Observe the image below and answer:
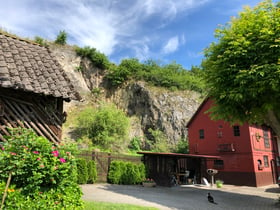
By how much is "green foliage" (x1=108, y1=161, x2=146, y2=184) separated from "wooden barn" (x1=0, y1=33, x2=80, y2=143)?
405 inches

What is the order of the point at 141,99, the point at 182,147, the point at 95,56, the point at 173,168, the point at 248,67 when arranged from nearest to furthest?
the point at 248,67 < the point at 173,168 < the point at 182,147 < the point at 141,99 < the point at 95,56

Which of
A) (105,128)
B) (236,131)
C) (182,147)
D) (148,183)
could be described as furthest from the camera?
(182,147)

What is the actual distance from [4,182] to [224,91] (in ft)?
31.0

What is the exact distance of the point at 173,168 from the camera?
2053 centimetres

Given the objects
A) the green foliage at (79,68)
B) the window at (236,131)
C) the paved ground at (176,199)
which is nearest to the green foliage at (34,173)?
the paved ground at (176,199)

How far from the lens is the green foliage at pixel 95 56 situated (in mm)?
41375

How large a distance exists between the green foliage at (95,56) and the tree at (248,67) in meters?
32.7

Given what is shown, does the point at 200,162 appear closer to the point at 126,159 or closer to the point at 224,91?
the point at 126,159

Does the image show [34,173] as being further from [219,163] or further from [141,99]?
[141,99]

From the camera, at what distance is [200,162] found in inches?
857

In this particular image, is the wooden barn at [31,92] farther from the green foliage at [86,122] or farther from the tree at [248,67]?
the green foliage at [86,122]

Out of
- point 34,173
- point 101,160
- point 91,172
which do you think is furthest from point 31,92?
point 101,160

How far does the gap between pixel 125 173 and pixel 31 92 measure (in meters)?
12.2

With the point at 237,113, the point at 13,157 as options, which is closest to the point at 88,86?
the point at 237,113
